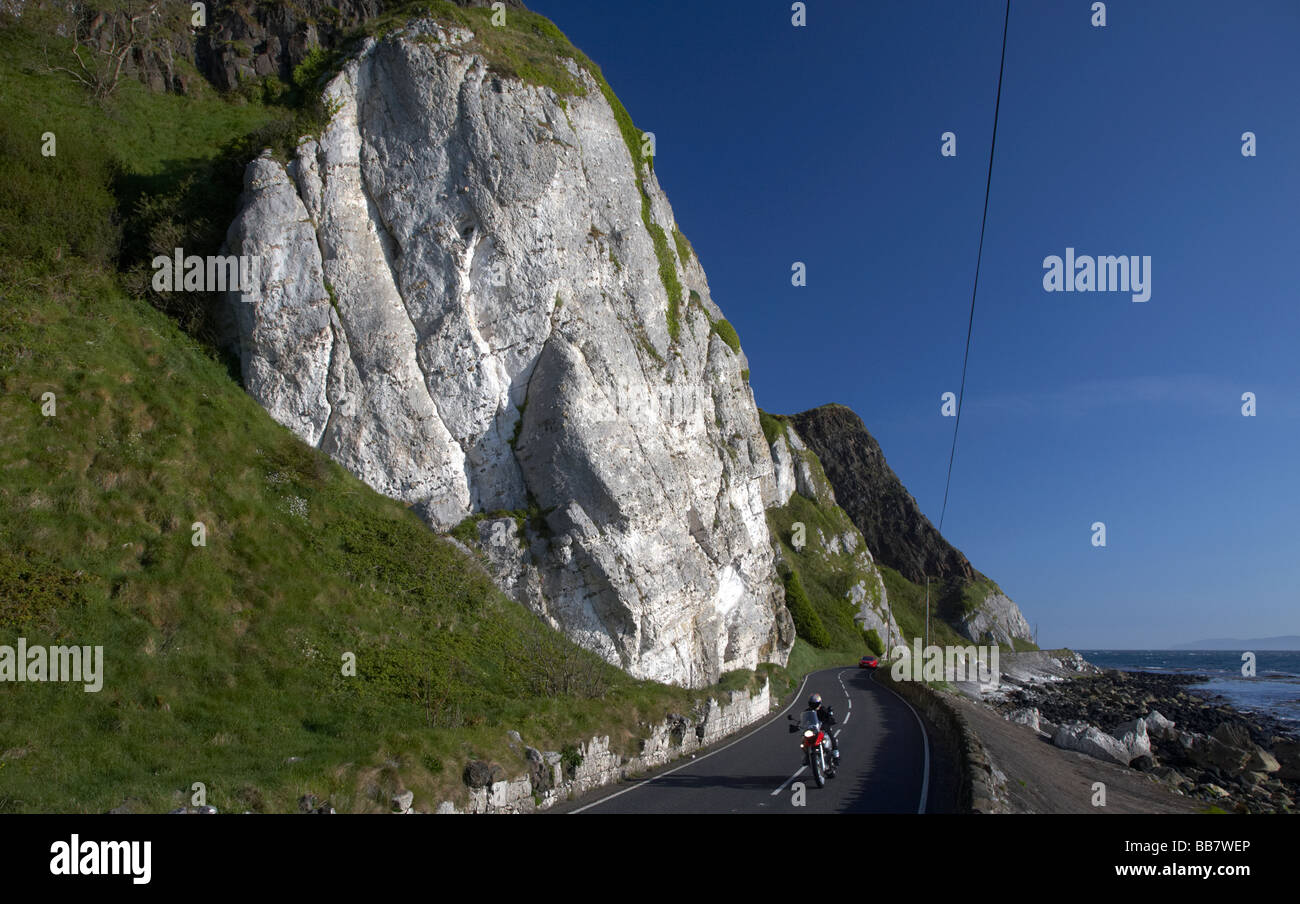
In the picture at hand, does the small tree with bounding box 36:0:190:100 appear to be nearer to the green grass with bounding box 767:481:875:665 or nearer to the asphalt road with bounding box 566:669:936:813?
the asphalt road with bounding box 566:669:936:813

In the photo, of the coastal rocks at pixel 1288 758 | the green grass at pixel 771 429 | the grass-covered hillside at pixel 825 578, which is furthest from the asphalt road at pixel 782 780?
the green grass at pixel 771 429

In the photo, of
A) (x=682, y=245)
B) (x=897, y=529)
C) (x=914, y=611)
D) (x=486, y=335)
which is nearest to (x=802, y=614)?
(x=682, y=245)

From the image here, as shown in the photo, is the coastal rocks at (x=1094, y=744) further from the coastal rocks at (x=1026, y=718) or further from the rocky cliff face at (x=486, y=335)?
the rocky cliff face at (x=486, y=335)

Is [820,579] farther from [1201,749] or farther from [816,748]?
[816,748]

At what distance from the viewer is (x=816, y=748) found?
44.2ft

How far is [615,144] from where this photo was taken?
30.4 metres

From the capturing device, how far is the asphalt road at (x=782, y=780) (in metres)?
11.5

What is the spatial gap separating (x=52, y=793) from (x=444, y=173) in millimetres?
21796

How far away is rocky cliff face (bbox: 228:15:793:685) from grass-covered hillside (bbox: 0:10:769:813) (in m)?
1.92

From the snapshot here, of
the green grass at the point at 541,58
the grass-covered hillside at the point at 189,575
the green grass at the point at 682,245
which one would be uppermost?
the green grass at the point at 541,58

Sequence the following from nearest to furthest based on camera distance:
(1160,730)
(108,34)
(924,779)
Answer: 1. (924,779)
2. (108,34)
3. (1160,730)

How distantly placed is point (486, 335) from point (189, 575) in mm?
12725

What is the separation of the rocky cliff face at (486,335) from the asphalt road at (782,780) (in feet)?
22.1
